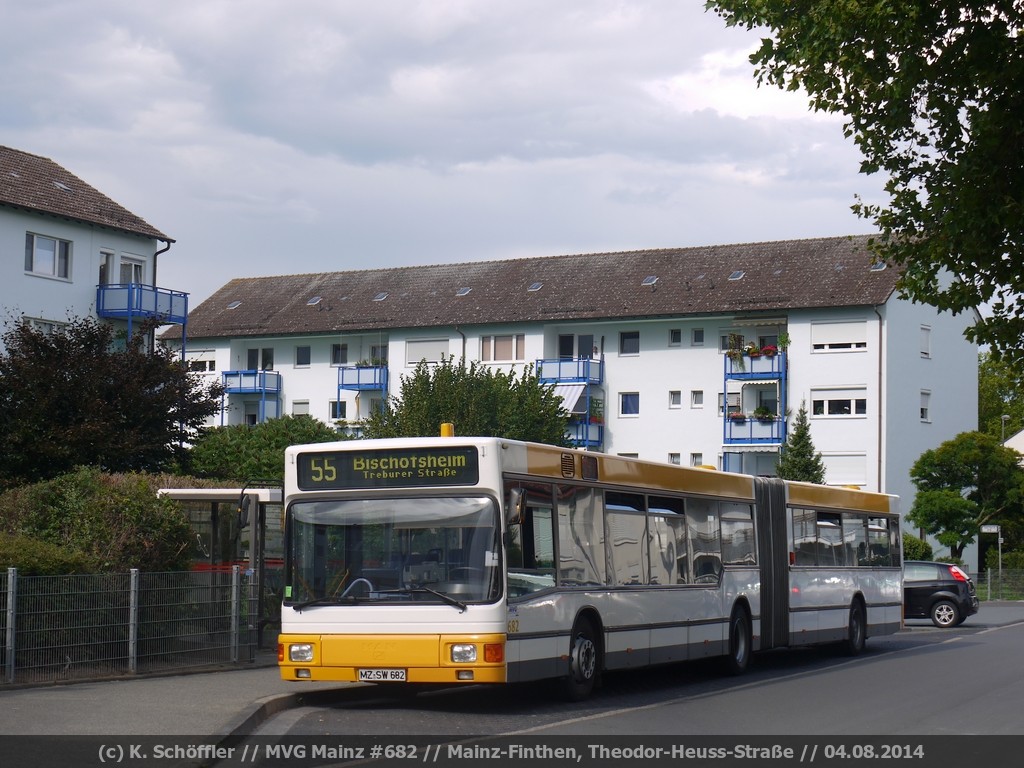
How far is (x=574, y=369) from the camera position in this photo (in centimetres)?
6138

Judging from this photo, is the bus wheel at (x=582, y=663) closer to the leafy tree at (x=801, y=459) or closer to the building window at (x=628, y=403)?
the leafy tree at (x=801, y=459)

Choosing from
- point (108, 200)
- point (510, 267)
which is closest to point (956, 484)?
point (510, 267)

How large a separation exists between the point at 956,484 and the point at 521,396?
18.6 meters

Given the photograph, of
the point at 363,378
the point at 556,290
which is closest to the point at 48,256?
the point at 363,378

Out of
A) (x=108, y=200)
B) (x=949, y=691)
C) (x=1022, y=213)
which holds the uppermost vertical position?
(x=108, y=200)

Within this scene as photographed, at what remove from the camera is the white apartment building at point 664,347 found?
5747cm

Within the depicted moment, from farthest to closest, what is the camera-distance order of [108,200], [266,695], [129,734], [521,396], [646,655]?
[521,396]
[108,200]
[646,655]
[266,695]
[129,734]

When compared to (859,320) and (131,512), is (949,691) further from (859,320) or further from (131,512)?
(859,320)

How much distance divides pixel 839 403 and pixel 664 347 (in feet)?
25.9

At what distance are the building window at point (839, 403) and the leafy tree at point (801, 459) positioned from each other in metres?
1.77

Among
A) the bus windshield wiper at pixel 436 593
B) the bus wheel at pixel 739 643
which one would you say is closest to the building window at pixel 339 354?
the bus wheel at pixel 739 643

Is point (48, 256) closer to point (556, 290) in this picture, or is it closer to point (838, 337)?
point (556, 290)

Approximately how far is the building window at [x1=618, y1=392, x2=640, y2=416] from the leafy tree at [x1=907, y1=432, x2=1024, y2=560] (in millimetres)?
11724

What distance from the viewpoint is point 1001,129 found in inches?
Answer: 602
